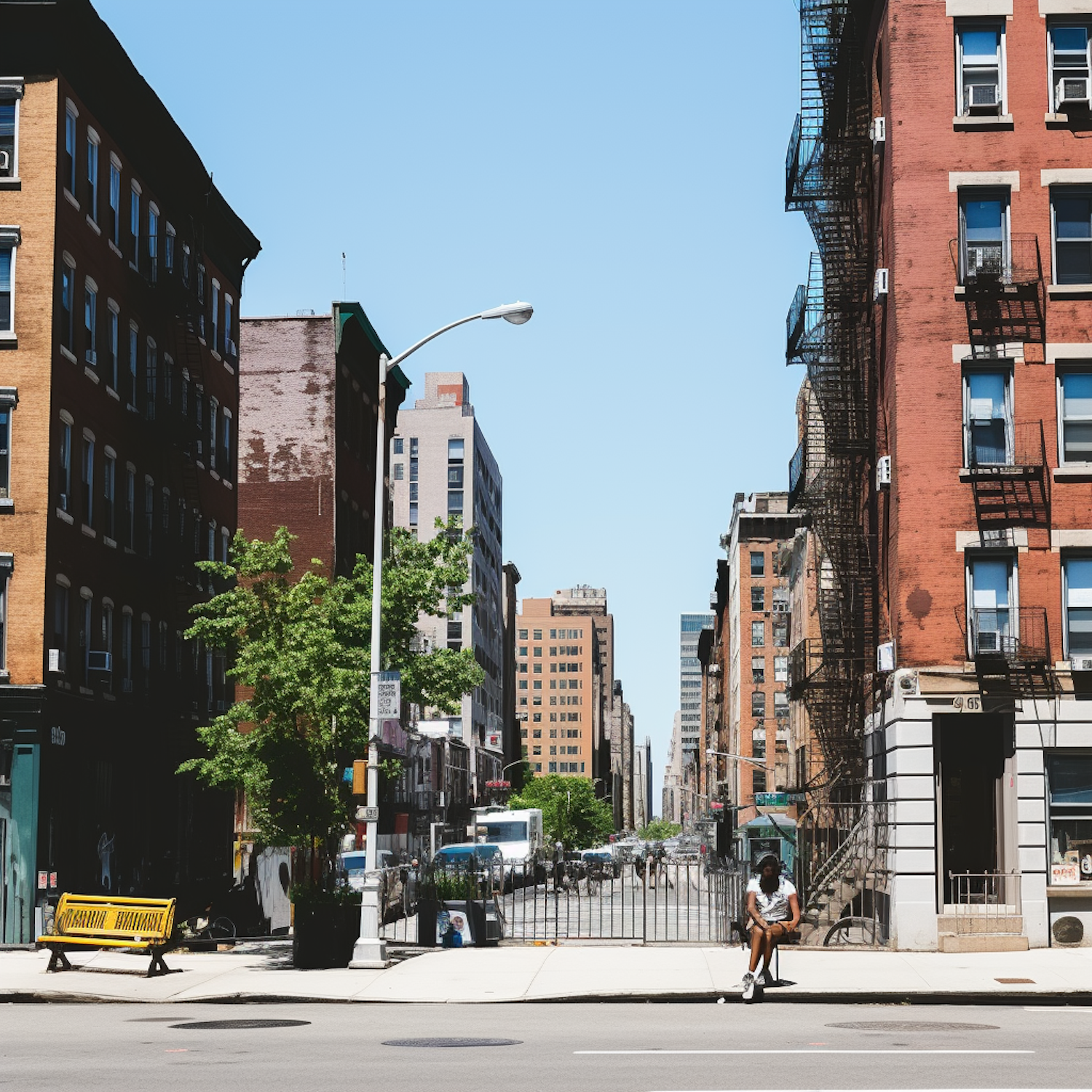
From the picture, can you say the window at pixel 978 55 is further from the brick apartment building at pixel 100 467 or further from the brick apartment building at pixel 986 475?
the brick apartment building at pixel 100 467

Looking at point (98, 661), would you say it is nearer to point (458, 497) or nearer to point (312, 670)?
point (312, 670)

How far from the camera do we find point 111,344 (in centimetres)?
4075

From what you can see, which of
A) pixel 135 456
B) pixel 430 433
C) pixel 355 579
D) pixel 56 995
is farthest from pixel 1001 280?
pixel 430 433

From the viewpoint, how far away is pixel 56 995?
21859 mm

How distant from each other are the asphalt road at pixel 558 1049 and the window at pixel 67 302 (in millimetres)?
19673

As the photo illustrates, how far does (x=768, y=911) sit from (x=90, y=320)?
24.3 m

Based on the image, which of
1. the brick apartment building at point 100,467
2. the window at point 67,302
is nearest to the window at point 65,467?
the brick apartment building at point 100,467

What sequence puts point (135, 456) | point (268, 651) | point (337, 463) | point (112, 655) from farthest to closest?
point (337, 463) → point (135, 456) → point (112, 655) → point (268, 651)

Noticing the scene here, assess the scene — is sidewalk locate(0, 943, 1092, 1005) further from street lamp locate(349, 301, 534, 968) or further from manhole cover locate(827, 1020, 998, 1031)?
manhole cover locate(827, 1020, 998, 1031)

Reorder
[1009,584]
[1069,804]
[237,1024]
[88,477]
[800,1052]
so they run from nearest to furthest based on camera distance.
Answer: [800,1052] → [237,1024] → [1069,804] → [1009,584] → [88,477]

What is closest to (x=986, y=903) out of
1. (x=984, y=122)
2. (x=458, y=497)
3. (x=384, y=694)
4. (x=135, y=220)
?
(x=384, y=694)

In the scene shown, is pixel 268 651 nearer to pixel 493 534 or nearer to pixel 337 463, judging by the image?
pixel 337 463

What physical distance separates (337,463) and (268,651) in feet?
122

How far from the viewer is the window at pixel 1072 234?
1217 inches
